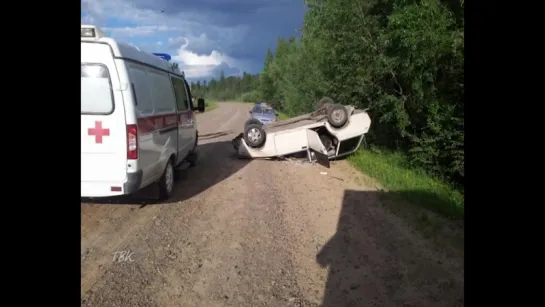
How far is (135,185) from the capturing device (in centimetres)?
559

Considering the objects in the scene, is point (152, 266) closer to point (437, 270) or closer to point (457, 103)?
point (437, 270)

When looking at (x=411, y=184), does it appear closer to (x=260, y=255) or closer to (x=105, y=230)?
(x=260, y=255)

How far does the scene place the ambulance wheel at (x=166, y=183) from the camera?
7090 millimetres

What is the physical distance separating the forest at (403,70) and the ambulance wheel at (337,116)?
1352 mm

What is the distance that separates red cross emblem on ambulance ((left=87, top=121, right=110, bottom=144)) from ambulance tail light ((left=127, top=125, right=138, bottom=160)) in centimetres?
29

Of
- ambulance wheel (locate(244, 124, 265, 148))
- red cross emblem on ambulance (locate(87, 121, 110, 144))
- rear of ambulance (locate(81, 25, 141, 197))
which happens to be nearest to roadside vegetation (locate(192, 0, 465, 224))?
ambulance wheel (locate(244, 124, 265, 148))

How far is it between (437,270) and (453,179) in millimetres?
4847

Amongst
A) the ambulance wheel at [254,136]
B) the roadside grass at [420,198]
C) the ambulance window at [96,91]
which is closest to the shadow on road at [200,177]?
the ambulance wheel at [254,136]

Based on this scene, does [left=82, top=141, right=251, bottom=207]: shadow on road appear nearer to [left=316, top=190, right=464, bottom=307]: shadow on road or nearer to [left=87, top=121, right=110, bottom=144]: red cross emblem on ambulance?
[left=87, top=121, right=110, bottom=144]: red cross emblem on ambulance

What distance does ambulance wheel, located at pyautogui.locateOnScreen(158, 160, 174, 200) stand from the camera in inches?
279

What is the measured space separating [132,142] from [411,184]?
19.1 ft

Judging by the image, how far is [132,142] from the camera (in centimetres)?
550

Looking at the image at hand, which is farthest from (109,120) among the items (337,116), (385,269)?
(337,116)
